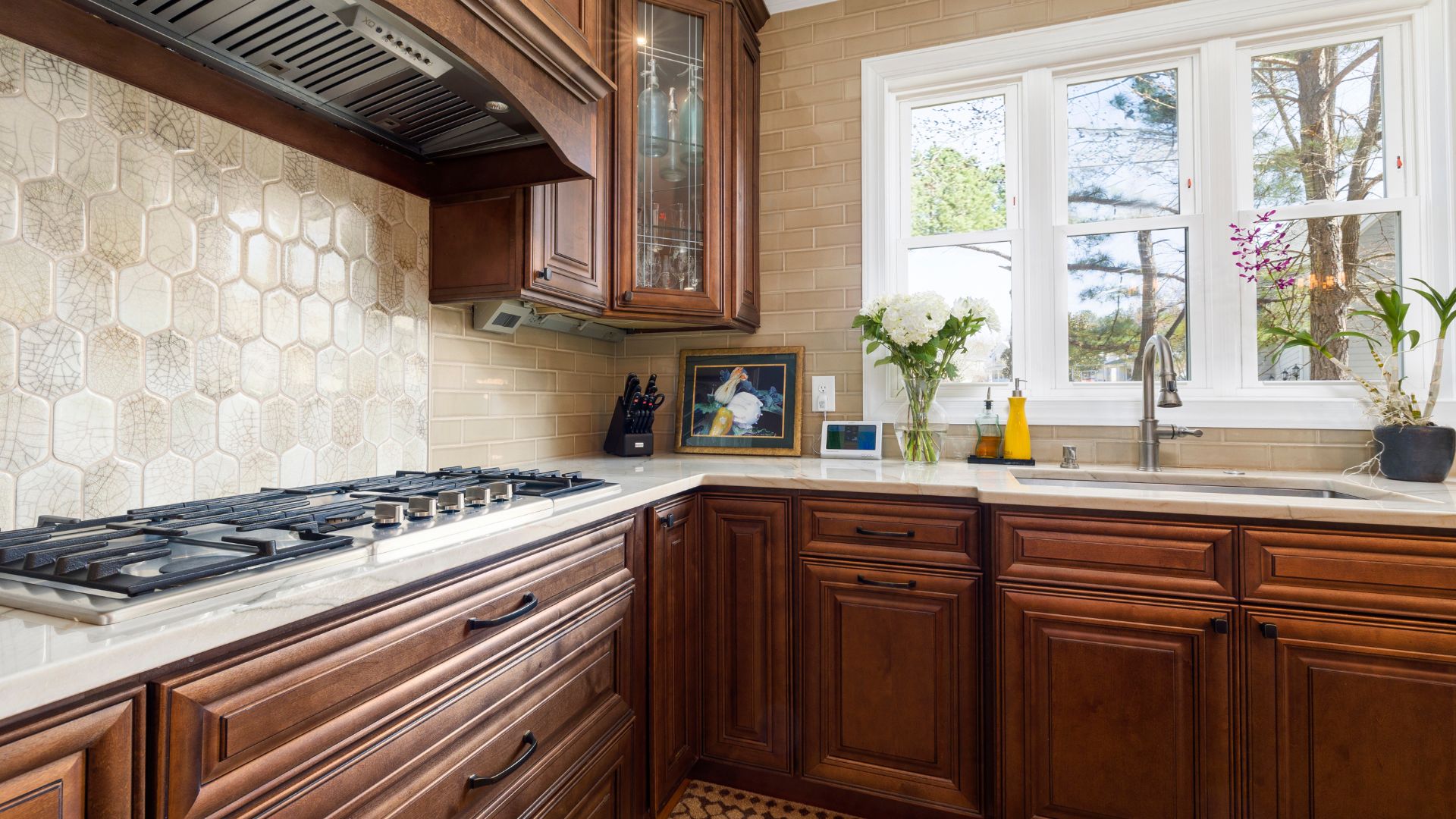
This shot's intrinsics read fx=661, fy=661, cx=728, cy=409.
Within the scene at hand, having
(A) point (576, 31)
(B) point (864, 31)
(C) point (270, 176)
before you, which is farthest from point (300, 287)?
(B) point (864, 31)

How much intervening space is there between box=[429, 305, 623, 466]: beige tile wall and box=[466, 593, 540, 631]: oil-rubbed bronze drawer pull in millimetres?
835

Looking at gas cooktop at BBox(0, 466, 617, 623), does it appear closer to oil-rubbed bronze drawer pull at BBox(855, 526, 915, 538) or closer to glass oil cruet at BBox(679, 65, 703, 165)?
oil-rubbed bronze drawer pull at BBox(855, 526, 915, 538)

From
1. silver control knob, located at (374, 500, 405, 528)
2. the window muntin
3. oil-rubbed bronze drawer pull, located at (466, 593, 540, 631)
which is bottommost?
oil-rubbed bronze drawer pull, located at (466, 593, 540, 631)

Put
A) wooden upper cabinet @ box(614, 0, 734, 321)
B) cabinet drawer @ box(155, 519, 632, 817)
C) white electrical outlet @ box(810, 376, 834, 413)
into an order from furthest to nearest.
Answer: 1. white electrical outlet @ box(810, 376, 834, 413)
2. wooden upper cabinet @ box(614, 0, 734, 321)
3. cabinet drawer @ box(155, 519, 632, 817)

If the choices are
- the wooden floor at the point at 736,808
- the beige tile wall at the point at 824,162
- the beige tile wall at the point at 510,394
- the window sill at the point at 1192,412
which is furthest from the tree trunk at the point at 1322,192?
the beige tile wall at the point at 510,394

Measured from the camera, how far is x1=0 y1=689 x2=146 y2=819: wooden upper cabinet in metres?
0.53

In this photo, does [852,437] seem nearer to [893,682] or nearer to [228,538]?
[893,682]

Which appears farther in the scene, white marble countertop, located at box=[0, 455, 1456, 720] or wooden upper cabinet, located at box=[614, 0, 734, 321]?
wooden upper cabinet, located at box=[614, 0, 734, 321]

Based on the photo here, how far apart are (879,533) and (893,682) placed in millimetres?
393

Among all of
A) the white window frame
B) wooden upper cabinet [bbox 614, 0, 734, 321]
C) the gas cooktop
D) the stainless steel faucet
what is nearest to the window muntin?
the white window frame

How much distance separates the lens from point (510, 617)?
111 centimetres

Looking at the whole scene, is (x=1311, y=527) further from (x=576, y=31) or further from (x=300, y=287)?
(x=300, y=287)

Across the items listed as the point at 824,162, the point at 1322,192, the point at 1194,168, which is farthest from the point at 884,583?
the point at 1322,192

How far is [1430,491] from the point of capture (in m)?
1.57
